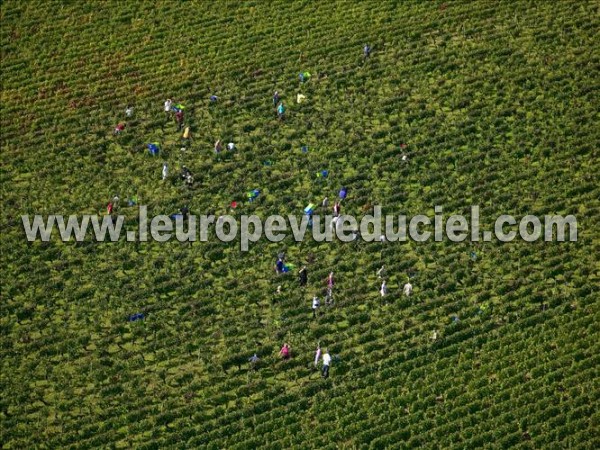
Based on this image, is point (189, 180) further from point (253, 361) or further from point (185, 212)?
point (253, 361)

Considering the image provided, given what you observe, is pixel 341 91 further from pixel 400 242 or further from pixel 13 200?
pixel 13 200

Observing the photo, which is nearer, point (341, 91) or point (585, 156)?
point (585, 156)

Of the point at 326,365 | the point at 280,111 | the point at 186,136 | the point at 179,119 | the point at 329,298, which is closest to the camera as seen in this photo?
the point at 326,365

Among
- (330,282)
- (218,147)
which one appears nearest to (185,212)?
(218,147)

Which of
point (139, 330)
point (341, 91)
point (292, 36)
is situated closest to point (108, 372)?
point (139, 330)

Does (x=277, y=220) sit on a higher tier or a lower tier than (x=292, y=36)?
lower

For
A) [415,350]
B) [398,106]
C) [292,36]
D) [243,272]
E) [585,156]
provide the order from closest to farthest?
[415,350], [243,272], [585,156], [398,106], [292,36]

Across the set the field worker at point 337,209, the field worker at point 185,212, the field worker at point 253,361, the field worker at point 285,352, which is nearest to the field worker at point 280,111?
the field worker at point 337,209

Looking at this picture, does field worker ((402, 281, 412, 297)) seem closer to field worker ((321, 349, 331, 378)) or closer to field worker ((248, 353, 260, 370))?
field worker ((321, 349, 331, 378))

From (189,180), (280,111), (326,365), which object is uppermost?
(280,111)
